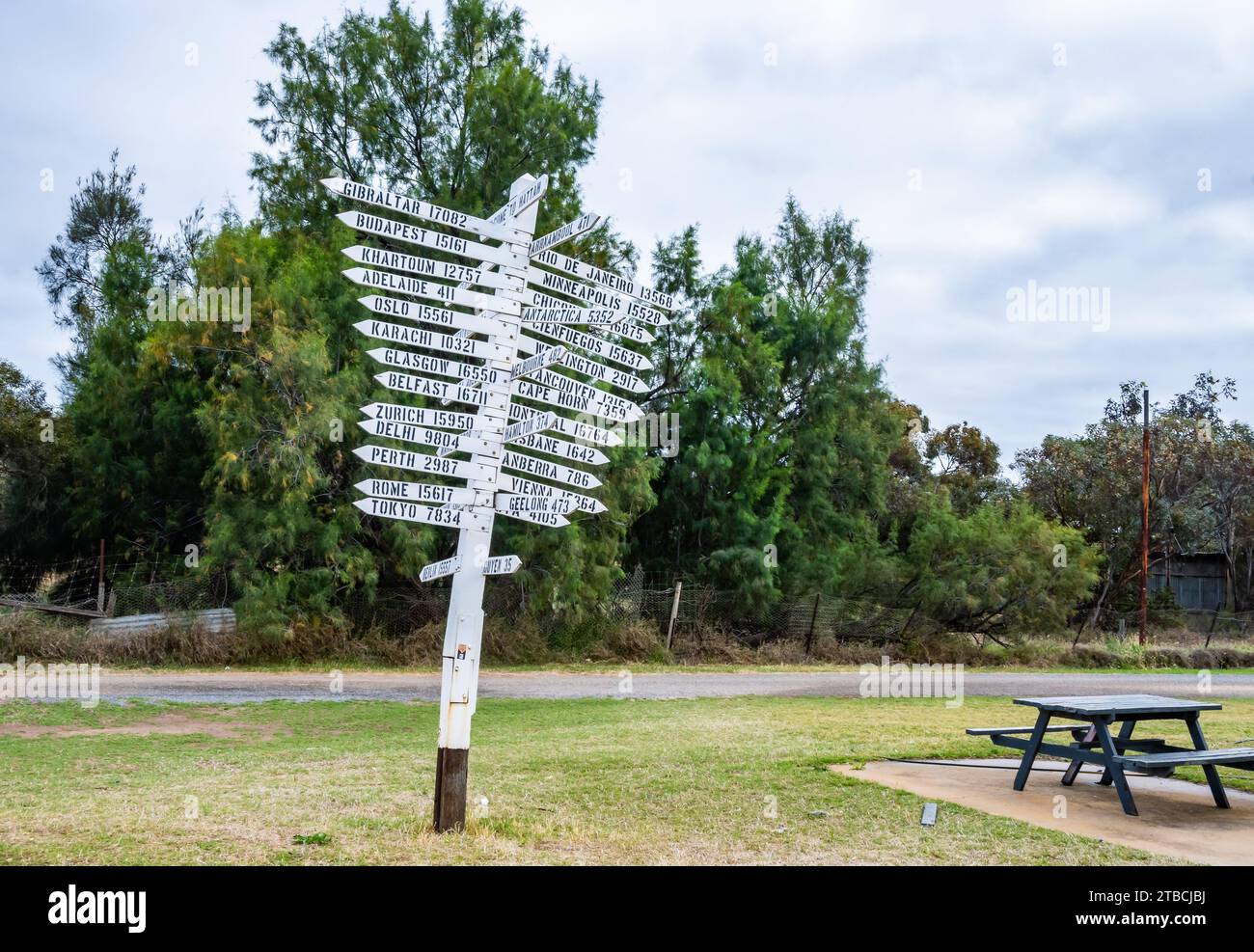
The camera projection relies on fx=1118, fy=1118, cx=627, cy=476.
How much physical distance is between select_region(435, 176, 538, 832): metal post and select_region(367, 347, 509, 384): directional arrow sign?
46 millimetres

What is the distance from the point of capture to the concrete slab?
6.67 metres

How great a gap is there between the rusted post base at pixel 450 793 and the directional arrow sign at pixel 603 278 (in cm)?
304

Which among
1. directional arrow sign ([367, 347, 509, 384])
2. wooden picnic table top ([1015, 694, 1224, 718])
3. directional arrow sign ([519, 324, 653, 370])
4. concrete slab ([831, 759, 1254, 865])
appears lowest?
concrete slab ([831, 759, 1254, 865])

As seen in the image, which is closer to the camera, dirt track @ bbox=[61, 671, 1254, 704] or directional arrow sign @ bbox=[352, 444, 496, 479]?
directional arrow sign @ bbox=[352, 444, 496, 479]

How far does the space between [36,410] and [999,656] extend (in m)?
23.9

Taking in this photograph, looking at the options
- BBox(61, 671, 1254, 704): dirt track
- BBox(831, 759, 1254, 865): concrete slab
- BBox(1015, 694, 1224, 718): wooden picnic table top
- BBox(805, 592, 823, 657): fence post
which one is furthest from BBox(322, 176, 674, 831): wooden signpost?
BBox(805, 592, 823, 657): fence post

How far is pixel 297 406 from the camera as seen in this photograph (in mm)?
20781

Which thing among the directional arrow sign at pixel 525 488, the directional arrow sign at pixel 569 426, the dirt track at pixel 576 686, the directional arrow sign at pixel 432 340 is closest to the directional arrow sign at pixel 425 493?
the directional arrow sign at pixel 525 488

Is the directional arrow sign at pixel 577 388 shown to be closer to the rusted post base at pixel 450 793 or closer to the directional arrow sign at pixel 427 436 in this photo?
the directional arrow sign at pixel 427 436

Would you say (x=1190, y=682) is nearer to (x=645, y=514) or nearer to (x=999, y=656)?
(x=999, y=656)

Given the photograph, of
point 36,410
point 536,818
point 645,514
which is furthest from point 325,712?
point 36,410

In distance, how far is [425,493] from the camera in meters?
6.62

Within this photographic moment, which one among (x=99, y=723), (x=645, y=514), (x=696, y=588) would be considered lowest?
(x=99, y=723)

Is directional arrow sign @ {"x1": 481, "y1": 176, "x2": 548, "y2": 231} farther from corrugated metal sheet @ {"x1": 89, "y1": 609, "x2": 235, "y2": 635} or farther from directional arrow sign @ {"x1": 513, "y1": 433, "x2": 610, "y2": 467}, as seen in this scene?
corrugated metal sheet @ {"x1": 89, "y1": 609, "x2": 235, "y2": 635}
